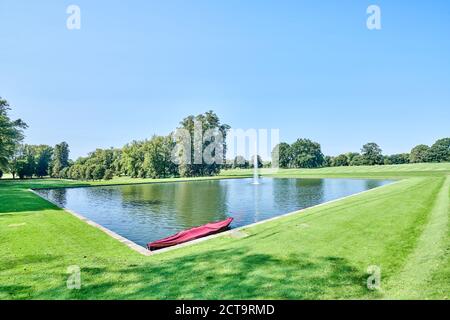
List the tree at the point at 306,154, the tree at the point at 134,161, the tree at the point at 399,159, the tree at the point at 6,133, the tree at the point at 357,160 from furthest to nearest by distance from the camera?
the tree at the point at 306,154
the tree at the point at 357,160
the tree at the point at 399,159
the tree at the point at 134,161
the tree at the point at 6,133

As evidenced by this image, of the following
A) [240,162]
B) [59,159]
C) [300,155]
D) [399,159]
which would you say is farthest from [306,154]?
[59,159]

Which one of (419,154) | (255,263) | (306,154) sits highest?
(306,154)

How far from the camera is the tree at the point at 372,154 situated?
457 ft

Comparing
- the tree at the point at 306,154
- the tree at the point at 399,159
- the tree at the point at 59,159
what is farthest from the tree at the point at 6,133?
the tree at the point at 399,159

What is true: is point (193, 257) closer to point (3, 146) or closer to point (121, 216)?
point (121, 216)

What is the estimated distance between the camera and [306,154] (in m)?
149

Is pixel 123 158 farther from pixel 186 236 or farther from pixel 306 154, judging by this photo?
pixel 306 154

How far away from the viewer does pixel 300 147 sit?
152 meters

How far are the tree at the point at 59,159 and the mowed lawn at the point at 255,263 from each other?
101 metres

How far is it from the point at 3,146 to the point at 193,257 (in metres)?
53.8

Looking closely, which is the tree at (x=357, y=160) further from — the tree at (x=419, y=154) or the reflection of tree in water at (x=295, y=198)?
the reflection of tree in water at (x=295, y=198)

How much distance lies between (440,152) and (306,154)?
2276 inches

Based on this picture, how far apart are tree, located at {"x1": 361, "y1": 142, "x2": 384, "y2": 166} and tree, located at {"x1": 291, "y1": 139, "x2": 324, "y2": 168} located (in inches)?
856

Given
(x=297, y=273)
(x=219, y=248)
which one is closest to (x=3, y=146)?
(x=219, y=248)
